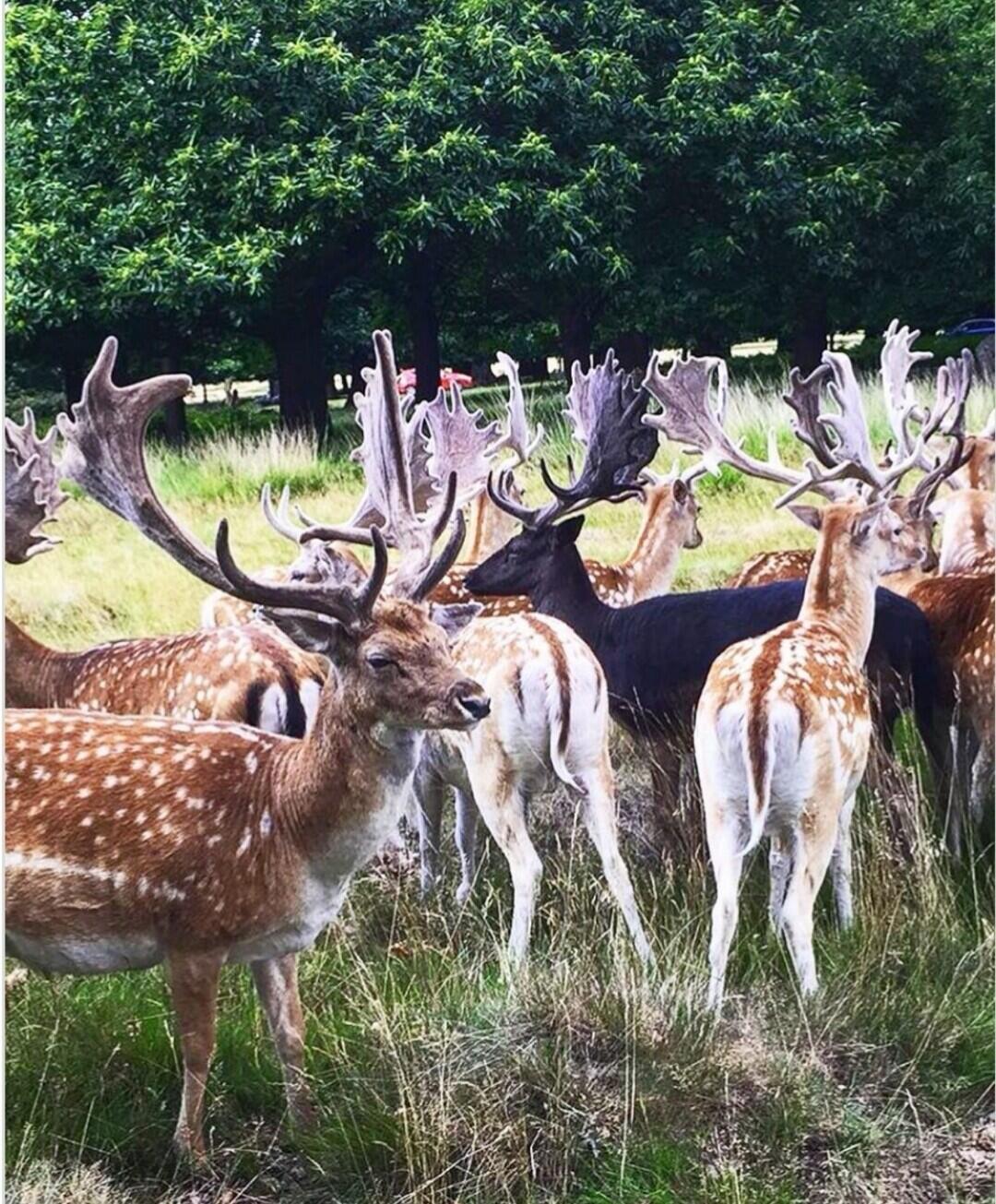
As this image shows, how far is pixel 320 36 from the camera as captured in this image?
251cm

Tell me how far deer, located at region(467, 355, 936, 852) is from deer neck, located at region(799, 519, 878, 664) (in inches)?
7.8

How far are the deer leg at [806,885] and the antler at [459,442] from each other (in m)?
0.88

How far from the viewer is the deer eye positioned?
188 cm

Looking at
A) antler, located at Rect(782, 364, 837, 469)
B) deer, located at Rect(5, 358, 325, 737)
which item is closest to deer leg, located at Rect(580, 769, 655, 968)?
deer, located at Rect(5, 358, 325, 737)

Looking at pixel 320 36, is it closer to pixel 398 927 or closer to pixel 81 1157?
pixel 398 927

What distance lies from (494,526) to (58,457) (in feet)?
4.67

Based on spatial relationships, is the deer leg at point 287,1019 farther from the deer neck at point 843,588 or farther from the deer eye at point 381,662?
the deer neck at point 843,588

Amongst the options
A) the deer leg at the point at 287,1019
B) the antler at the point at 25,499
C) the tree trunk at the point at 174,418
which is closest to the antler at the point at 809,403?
the tree trunk at the point at 174,418

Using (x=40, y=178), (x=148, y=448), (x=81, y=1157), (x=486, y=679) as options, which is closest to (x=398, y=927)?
(x=486, y=679)

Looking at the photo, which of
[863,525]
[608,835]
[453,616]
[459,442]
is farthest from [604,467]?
[453,616]

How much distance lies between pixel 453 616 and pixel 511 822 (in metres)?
0.64

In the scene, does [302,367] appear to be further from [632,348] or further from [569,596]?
[569,596]

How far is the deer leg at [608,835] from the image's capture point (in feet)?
8.02

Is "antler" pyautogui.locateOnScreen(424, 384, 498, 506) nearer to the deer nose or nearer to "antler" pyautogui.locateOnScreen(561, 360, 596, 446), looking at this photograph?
"antler" pyautogui.locateOnScreen(561, 360, 596, 446)
